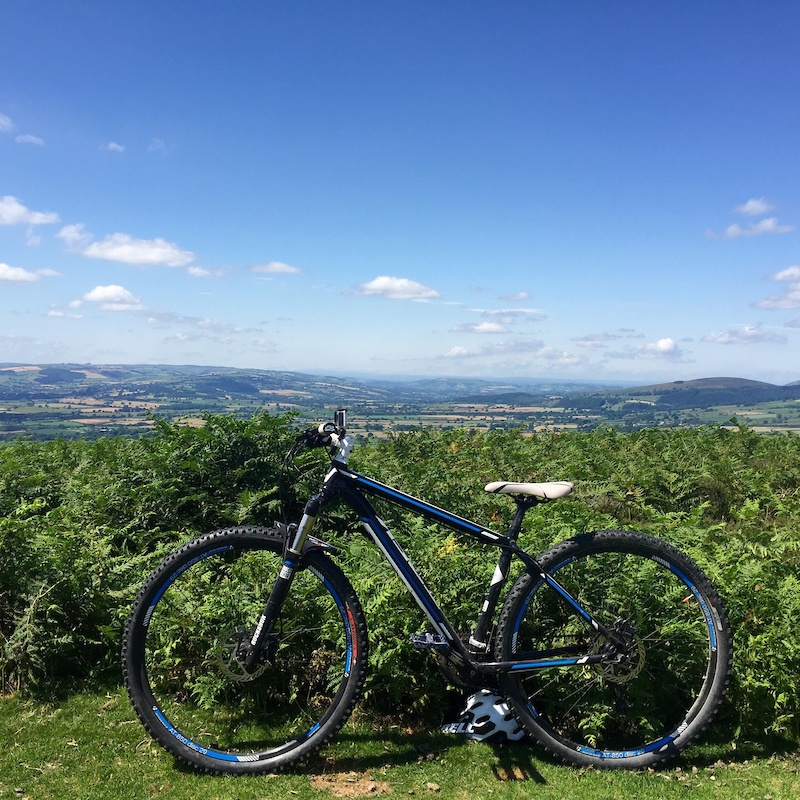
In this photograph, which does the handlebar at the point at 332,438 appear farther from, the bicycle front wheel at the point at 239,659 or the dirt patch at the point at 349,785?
the dirt patch at the point at 349,785

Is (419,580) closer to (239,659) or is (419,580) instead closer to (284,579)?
(284,579)

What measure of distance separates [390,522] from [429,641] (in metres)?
2.88

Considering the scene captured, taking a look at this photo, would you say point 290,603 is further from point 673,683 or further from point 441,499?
Result: point 441,499

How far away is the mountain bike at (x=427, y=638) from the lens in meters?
3.97

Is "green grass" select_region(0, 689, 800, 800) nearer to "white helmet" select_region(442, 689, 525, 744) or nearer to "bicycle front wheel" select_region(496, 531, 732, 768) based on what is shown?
"white helmet" select_region(442, 689, 525, 744)

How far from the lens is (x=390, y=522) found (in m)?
6.88

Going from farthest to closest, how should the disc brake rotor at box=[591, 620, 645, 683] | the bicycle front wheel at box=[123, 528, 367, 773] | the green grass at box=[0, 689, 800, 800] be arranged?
the disc brake rotor at box=[591, 620, 645, 683] → the bicycle front wheel at box=[123, 528, 367, 773] → the green grass at box=[0, 689, 800, 800]

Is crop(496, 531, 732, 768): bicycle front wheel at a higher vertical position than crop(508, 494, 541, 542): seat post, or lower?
lower

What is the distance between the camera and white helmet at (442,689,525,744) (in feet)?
13.8

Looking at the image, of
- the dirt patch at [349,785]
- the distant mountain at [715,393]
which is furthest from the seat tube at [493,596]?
the distant mountain at [715,393]

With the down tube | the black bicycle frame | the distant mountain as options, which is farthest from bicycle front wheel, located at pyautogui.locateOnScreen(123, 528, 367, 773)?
the distant mountain

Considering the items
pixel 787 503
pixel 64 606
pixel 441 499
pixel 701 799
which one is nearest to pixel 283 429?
pixel 441 499

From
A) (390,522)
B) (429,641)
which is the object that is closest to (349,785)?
(429,641)

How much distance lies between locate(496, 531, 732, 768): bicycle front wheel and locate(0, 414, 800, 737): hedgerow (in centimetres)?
37
